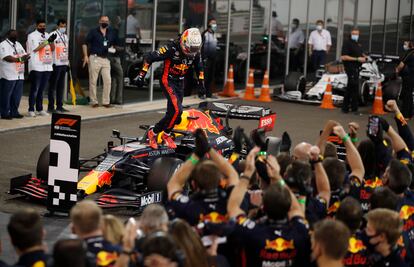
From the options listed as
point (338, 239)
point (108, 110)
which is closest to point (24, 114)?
point (108, 110)

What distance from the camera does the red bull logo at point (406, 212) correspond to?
330 inches

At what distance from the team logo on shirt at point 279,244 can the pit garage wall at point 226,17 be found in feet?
44.7

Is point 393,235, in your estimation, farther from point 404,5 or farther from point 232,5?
point 404,5

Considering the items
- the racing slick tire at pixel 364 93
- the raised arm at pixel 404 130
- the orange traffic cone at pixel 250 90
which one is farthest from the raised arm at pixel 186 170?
the orange traffic cone at pixel 250 90

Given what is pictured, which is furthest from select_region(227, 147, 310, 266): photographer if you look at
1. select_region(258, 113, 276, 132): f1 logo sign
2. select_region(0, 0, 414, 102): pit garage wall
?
select_region(0, 0, 414, 102): pit garage wall

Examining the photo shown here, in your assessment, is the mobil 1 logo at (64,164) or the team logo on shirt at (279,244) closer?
the team logo on shirt at (279,244)

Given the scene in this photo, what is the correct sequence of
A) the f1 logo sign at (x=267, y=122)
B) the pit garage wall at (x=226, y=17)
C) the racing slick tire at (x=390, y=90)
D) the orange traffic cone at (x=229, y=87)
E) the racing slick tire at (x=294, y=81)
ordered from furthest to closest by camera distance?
the orange traffic cone at (x=229, y=87), the racing slick tire at (x=294, y=81), the racing slick tire at (x=390, y=90), the pit garage wall at (x=226, y=17), the f1 logo sign at (x=267, y=122)

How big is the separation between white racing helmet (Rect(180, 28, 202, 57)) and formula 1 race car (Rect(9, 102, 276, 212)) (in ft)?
2.95

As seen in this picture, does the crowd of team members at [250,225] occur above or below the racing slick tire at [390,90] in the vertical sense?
below

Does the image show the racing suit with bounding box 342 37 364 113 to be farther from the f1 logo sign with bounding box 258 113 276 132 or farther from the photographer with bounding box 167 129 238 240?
the photographer with bounding box 167 129 238 240

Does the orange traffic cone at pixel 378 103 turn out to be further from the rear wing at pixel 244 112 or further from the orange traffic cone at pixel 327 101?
the rear wing at pixel 244 112

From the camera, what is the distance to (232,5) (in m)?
26.2

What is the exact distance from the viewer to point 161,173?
11.8m

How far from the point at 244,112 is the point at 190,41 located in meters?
1.35
